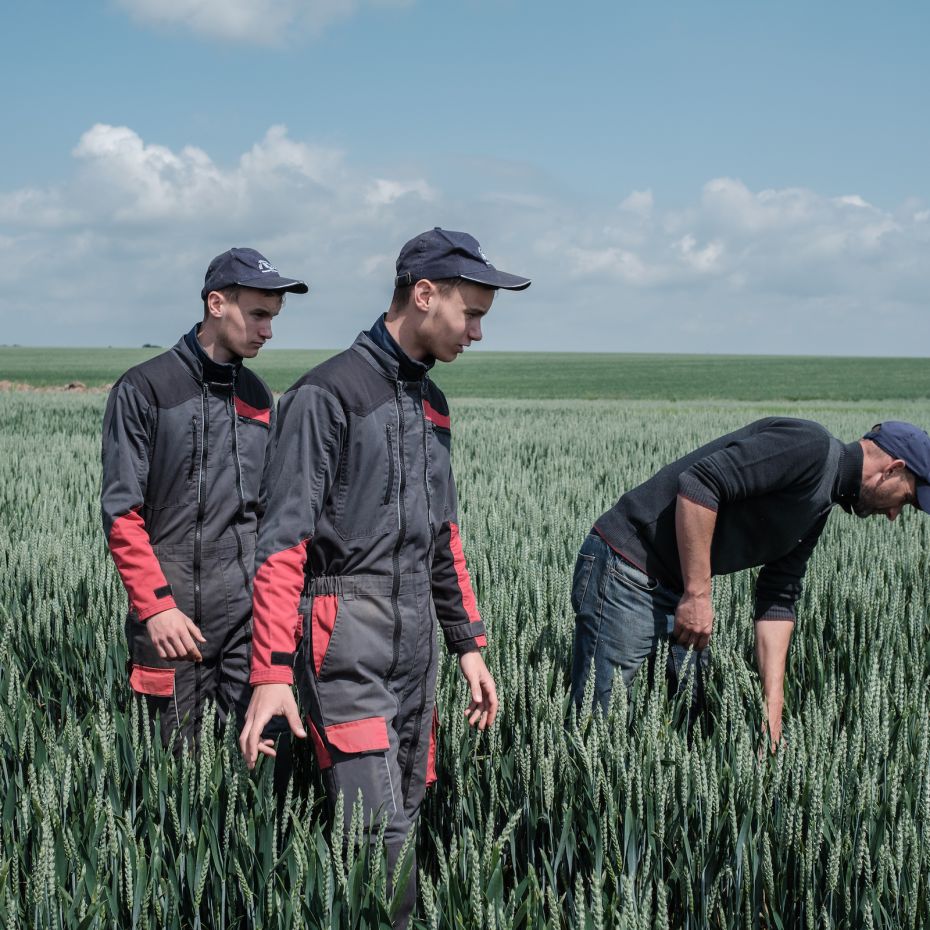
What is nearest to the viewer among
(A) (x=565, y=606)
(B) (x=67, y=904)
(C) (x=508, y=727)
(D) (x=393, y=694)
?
(B) (x=67, y=904)

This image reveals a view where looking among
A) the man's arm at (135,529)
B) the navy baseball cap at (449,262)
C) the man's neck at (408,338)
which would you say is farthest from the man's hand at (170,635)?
the navy baseball cap at (449,262)

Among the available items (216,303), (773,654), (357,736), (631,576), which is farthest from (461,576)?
(773,654)

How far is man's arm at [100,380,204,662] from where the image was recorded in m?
2.38

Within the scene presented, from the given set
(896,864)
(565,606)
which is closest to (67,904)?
(896,864)

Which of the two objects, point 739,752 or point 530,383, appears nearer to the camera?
point 739,752

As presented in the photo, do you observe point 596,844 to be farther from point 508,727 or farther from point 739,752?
point 508,727

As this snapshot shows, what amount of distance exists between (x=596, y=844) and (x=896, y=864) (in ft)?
1.88

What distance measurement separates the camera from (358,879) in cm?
172

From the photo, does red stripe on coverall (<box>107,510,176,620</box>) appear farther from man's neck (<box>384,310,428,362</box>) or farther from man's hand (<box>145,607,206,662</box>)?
man's neck (<box>384,310,428,362</box>)

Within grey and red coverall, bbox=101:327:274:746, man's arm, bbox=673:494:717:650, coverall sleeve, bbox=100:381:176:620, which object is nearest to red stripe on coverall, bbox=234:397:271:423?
grey and red coverall, bbox=101:327:274:746

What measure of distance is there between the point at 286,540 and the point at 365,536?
0.61 ft

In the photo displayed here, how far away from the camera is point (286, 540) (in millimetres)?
1882

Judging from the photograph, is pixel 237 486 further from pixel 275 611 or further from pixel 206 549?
pixel 275 611

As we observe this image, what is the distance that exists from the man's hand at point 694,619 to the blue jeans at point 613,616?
121 mm
